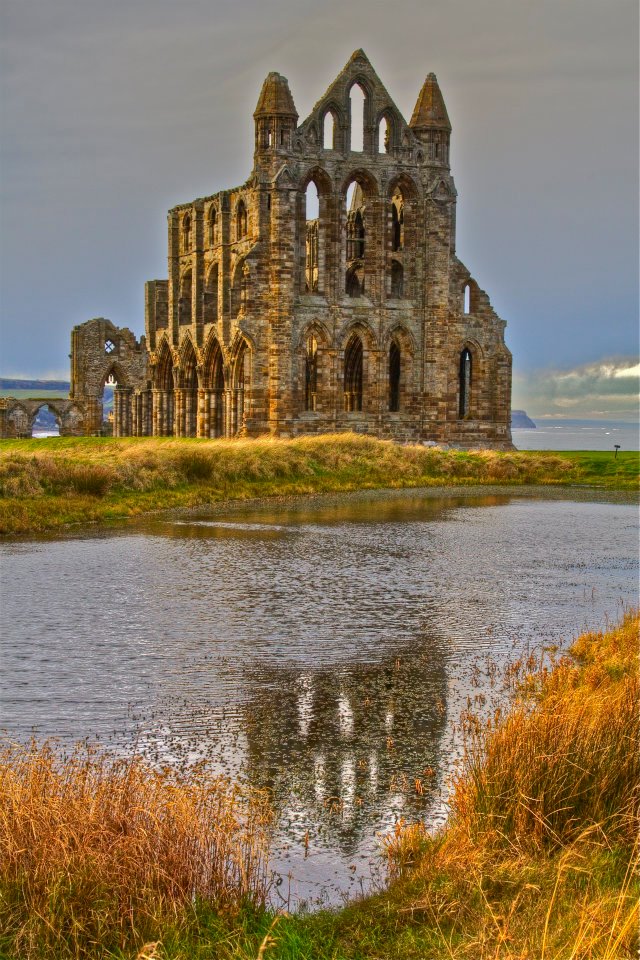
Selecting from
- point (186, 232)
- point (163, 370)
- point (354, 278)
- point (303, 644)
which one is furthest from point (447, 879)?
point (186, 232)

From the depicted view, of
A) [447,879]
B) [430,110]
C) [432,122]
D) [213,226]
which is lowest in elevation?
[447,879]

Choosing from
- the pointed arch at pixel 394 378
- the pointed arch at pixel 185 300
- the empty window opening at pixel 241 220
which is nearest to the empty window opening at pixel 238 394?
the pointed arch at pixel 394 378

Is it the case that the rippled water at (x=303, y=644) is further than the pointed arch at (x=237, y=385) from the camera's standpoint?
No

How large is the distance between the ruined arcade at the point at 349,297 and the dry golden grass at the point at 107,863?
139 ft

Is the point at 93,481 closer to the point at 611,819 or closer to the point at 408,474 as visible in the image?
the point at 408,474

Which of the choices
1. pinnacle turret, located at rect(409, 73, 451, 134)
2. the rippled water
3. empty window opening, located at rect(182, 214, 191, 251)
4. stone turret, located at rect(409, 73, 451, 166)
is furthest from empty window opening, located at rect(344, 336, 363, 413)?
the rippled water

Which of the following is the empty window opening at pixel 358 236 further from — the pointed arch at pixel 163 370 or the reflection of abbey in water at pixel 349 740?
the reflection of abbey in water at pixel 349 740

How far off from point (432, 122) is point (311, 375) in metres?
13.3

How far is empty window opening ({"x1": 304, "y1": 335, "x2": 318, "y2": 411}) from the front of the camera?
174 feet

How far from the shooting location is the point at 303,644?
1308 cm

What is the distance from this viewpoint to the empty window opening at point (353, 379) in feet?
182

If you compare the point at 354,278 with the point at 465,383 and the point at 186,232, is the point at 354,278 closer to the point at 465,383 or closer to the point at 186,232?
the point at 465,383

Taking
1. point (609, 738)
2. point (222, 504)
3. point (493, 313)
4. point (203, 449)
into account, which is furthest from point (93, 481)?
point (493, 313)

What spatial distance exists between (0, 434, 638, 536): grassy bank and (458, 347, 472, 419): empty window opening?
26.0 feet
